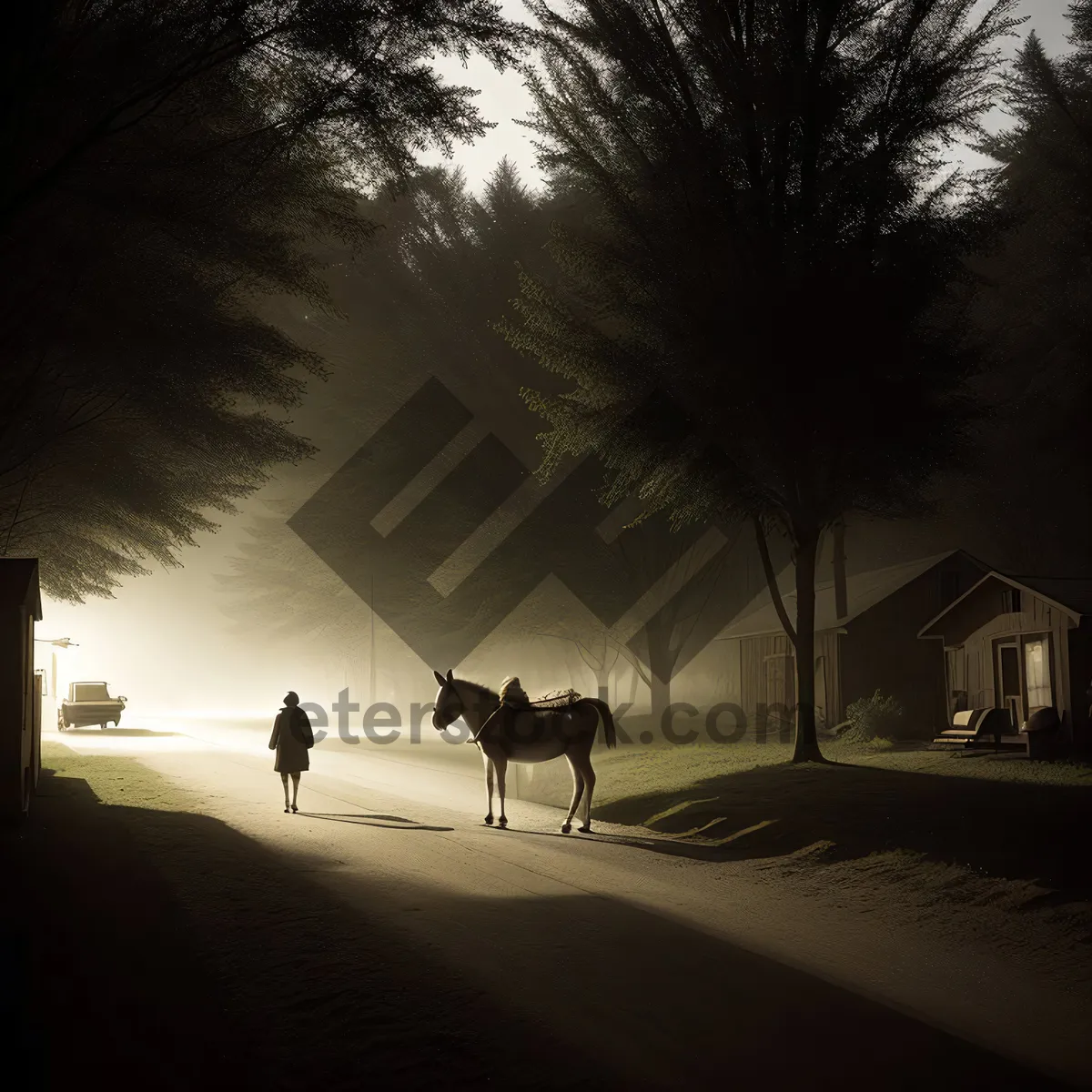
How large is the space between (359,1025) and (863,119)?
61.4 feet

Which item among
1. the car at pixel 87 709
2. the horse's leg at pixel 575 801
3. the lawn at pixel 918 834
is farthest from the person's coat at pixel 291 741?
the car at pixel 87 709

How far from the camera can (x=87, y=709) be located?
168 ft

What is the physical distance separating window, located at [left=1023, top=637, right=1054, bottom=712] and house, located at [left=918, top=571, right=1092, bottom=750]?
0.07 ft

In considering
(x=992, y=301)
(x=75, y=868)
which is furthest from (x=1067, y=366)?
(x=75, y=868)

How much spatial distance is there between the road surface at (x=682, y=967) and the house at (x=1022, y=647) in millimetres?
13003

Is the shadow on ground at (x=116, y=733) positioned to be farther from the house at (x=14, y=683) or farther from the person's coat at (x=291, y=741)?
the house at (x=14, y=683)

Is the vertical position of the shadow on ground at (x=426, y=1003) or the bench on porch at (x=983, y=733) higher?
the bench on porch at (x=983, y=733)

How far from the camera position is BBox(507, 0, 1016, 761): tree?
1997 centimetres

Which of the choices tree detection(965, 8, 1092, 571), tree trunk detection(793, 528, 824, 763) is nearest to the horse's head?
tree trunk detection(793, 528, 824, 763)

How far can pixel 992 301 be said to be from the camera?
159ft

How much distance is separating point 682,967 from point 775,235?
15536 mm

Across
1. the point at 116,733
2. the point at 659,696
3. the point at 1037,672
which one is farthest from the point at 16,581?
the point at 116,733

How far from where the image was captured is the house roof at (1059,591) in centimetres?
2359

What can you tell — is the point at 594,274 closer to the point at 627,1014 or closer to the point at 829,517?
the point at 829,517
